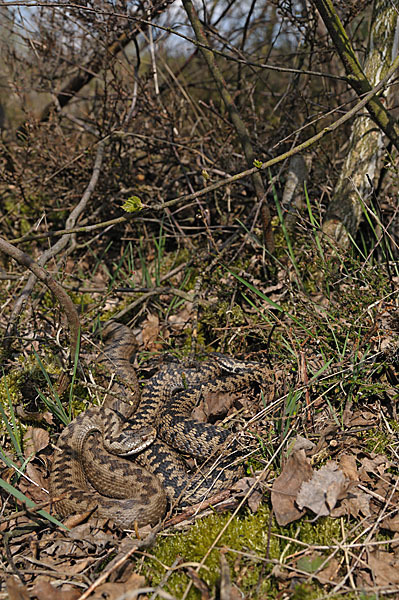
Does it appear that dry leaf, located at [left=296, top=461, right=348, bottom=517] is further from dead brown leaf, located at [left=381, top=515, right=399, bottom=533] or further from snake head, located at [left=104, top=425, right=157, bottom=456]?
snake head, located at [left=104, top=425, right=157, bottom=456]

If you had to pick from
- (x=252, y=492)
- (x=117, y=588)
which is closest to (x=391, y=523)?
(x=252, y=492)

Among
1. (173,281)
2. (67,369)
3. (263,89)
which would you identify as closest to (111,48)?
(173,281)

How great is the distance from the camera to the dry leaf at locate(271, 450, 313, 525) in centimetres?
278

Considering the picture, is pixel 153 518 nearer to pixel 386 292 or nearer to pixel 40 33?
pixel 386 292

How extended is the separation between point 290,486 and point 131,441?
1.58 metres

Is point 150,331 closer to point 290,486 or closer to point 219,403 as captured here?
point 219,403

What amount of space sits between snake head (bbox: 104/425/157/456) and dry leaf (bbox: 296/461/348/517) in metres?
1.55

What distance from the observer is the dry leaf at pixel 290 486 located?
2.78 metres

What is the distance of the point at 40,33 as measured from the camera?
6258 mm

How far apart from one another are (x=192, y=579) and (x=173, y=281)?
339 centimetres


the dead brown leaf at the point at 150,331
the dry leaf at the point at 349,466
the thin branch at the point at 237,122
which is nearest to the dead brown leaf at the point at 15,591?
the dry leaf at the point at 349,466

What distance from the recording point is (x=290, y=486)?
2879 millimetres

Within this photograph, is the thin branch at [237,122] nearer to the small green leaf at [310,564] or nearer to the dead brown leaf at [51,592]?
the small green leaf at [310,564]

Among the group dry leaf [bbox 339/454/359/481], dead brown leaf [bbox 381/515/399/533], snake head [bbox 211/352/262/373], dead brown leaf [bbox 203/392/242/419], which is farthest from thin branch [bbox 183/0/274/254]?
dead brown leaf [bbox 381/515/399/533]
